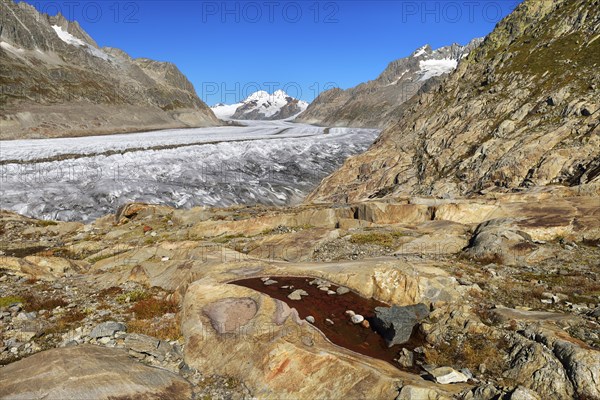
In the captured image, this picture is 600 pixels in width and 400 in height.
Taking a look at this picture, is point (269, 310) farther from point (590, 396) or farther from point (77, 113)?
point (77, 113)

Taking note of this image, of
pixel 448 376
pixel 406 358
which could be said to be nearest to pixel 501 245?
pixel 406 358

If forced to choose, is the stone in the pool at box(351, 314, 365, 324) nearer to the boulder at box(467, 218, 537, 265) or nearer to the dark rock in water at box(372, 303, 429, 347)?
the dark rock in water at box(372, 303, 429, 347)

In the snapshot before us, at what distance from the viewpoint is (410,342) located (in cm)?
1078

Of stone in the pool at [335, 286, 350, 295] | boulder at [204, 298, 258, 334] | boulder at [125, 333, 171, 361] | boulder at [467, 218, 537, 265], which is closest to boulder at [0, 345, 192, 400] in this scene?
boulder at [125, 333, 171, 361]

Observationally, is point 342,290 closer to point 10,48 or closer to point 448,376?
point 448,376

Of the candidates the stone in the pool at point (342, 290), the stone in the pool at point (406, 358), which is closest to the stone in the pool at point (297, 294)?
the stone in the pool at point (342, 290)

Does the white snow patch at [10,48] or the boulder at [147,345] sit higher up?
the white snow patch at [10,48]

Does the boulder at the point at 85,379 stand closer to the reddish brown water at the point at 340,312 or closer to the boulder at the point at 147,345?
the boulder at the point at 147,345

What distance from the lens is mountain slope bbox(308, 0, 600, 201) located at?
35031 millimetres

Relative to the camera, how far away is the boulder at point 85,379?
7.62 metres

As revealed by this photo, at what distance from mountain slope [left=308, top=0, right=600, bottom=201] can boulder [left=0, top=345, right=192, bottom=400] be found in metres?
29.1

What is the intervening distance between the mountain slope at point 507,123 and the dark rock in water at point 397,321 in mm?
21613

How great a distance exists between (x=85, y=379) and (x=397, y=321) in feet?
26.8

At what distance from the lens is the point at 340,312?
12.6 m
